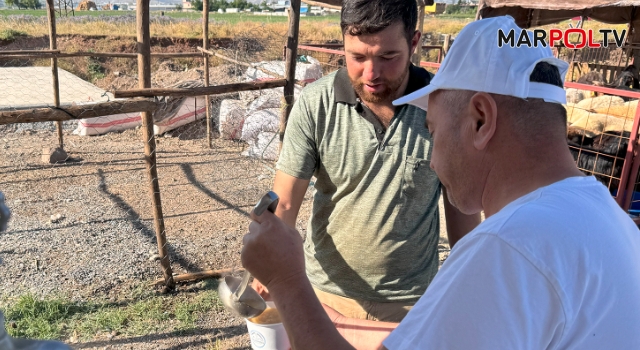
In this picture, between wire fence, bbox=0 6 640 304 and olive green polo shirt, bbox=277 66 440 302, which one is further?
wire fence, bbox=0 6 640 304

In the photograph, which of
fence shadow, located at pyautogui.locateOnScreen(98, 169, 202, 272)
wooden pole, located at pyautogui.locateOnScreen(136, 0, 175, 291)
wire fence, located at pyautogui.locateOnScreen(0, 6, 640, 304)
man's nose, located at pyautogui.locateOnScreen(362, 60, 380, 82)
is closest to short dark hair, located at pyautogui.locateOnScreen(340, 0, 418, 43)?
man's nose, located at pyautogui.locateOnScreen(362, 60, 380, 82)

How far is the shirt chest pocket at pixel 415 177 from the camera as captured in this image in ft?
6.25

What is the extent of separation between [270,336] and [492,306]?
3.74 ft

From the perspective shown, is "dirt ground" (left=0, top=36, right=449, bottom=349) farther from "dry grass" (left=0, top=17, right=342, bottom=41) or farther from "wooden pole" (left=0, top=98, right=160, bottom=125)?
"dry grass" (left=0, top=17, right=342, bottom=41)

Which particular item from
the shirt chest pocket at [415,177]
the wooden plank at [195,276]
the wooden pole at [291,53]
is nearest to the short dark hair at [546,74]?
the shirt chest pocket at [415,177]

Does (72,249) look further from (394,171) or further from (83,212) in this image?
(394,171)

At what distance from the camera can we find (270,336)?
1.73 m

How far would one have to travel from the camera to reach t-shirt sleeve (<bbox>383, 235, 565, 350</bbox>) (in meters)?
0.73

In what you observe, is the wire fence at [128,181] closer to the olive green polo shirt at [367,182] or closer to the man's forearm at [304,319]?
the olive green polo shirt at [367,182]

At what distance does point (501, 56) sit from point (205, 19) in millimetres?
7968

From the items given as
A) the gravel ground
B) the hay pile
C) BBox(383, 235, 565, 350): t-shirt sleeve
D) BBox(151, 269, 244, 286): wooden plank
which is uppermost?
BBox(383, 235, 565, 350): t-shirt sleeve

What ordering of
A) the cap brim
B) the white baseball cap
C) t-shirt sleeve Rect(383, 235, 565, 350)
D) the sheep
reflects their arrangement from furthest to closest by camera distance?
the sheep → the cap brim → the white baseball cap → t-shirt sleeve Rect(383, 235, 565, 350)

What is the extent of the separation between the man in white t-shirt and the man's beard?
889mm

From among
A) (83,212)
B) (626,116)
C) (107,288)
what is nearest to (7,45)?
(83,212)
